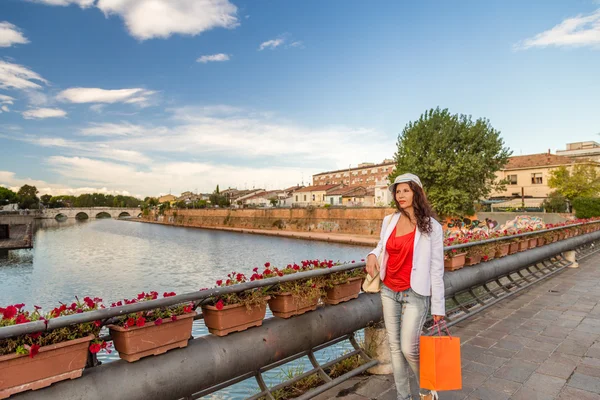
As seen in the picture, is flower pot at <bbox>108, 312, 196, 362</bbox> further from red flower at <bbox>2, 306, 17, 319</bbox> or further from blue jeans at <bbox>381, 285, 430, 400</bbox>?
blue jeans at <bbox>381, 285, 430, 400</bbox>

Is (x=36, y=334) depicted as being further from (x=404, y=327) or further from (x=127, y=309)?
(x=404, y=327)

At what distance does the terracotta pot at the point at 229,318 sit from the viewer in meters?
2.55

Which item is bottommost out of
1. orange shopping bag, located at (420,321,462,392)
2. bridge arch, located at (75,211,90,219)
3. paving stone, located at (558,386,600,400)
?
bridge arch, located at (75,211,90,219)

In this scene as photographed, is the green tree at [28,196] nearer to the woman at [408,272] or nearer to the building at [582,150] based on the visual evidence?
the building at [582,150]

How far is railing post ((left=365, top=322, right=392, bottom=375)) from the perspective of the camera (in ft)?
12.1

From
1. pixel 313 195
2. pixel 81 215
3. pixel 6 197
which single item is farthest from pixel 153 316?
pixel 81 215

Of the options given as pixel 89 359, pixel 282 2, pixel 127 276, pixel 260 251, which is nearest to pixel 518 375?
pixel 89 359

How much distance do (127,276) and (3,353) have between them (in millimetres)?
26256

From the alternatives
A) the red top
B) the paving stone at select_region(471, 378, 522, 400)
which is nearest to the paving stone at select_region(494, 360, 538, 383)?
the paving stone at select_region(471, 378, 522, 400)

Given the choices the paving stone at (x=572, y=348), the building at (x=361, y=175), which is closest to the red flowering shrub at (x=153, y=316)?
the paving stone at (x=572, y=348)

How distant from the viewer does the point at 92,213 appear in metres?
146

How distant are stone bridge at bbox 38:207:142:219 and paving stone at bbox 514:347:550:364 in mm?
151709

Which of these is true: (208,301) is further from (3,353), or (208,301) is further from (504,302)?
(504,302)

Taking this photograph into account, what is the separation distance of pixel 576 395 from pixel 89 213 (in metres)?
164
